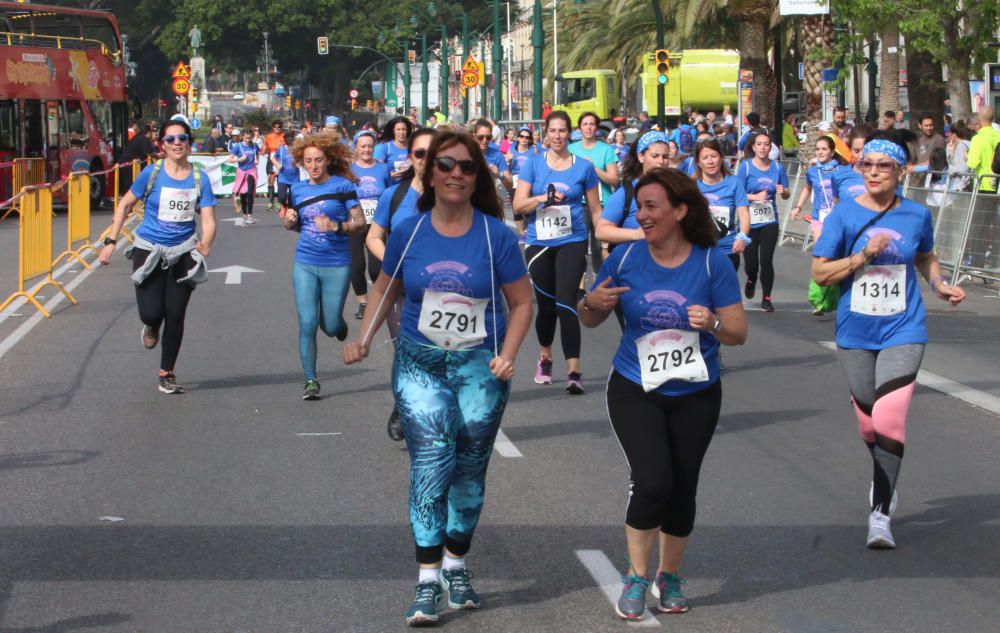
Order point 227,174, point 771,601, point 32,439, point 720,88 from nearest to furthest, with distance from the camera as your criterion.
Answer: point 771,601
point 32,439
point 227,174
point 720,88

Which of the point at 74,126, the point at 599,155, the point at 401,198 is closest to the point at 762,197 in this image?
the point at 599,155

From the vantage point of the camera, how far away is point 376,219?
26.7 ft

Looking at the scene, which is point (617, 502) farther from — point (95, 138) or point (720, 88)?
point (720, 88)

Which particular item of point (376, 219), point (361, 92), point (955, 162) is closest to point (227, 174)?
point (955, 162)

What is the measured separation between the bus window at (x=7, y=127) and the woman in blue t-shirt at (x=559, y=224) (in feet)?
73.2

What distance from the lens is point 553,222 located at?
33.9 ft

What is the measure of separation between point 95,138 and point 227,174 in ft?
11.5

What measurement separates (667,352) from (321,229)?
4993mm

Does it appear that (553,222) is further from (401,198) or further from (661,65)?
(661,65)

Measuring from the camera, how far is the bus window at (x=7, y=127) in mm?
30594

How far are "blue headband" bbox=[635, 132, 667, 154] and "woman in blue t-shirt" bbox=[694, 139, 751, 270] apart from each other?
1412 mm

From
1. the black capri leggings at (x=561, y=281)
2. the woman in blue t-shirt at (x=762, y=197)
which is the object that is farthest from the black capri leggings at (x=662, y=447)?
the woman in blue t-shirt at (x=762, y=197)

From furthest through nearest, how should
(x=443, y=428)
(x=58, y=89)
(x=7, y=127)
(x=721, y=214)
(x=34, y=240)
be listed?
(x=58, y=89)
(x=7, y=127)
(x=34, y=240)
(x=721, y=214)
(x=443, y=428)

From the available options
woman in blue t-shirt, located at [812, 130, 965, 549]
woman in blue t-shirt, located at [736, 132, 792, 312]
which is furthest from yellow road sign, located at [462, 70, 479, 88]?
woman in blue t-shirt, located at [812, 130, 965, 549]
